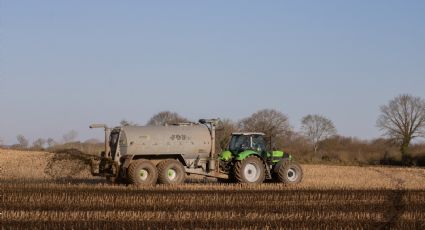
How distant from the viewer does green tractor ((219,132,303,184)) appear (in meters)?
22.5

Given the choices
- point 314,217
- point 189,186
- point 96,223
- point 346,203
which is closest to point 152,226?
point 96,223

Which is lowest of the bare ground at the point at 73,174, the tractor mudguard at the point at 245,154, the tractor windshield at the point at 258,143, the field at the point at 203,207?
the field at the point at 203,207

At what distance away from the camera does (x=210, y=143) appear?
74.2 feet

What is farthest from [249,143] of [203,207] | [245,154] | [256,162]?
[203,207]

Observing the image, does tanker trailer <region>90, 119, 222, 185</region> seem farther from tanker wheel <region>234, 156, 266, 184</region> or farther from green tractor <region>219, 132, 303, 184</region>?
tanker wheel <region>234, 156, 266, 184</region>

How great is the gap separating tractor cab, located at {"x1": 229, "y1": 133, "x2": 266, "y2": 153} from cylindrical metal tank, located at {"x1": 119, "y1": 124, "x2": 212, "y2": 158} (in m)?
1.17

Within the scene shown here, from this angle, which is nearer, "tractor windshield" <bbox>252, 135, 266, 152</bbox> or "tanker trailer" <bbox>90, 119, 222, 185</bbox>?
"tanker trailer" <bbox>90, 119, 222, 185</bbox>

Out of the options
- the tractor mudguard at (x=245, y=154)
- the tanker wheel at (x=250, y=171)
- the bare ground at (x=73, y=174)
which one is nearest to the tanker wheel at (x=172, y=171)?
the tanker wheel at (x=250, y=171)

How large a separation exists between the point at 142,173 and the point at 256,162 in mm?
4018

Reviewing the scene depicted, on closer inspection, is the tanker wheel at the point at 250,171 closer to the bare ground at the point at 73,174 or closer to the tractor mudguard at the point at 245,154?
the tractor mudguard at the point at 245,154

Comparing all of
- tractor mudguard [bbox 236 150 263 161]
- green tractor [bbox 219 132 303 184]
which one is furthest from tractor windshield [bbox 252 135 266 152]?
tractor mudguard [bbox 236 150 263 161]

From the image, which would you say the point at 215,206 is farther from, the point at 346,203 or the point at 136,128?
the point at 136,128

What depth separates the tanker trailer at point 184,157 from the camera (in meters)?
21.5

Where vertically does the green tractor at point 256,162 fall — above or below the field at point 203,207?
above
